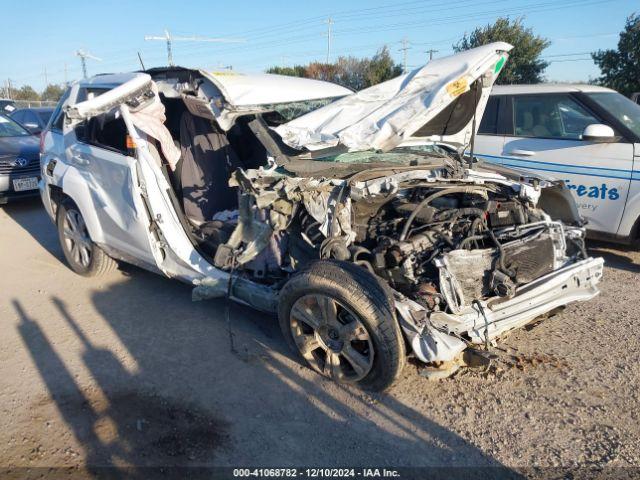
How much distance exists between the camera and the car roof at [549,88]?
5762 mm

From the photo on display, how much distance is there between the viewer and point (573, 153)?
17.9 ft

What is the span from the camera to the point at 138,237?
416cm

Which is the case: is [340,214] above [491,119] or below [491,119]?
below

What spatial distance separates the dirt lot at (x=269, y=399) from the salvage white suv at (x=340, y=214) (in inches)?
12.0

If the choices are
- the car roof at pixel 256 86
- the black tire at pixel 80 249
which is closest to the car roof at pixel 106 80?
the car roof at pixel 256 86

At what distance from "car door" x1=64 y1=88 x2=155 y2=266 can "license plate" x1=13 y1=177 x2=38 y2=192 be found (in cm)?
427

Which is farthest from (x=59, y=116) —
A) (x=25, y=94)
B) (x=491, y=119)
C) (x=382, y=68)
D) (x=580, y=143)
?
(x=25, y=94)

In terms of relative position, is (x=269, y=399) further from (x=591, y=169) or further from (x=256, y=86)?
(x=591, y=169)

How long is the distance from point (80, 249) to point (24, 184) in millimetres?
4254

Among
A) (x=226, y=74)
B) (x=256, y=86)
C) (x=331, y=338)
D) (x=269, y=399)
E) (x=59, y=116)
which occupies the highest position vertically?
(x=226, y=74)

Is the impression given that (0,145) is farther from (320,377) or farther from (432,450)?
(432,450)

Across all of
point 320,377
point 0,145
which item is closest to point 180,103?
point 320,377

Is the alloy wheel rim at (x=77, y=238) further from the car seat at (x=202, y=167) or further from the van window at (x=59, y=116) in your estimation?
the car seat at (x=202, y=167)

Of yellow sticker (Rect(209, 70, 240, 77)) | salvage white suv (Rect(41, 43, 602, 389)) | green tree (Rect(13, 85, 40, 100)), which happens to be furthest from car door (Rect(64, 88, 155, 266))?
green tree (Rect(13, 85, 40, 100))
